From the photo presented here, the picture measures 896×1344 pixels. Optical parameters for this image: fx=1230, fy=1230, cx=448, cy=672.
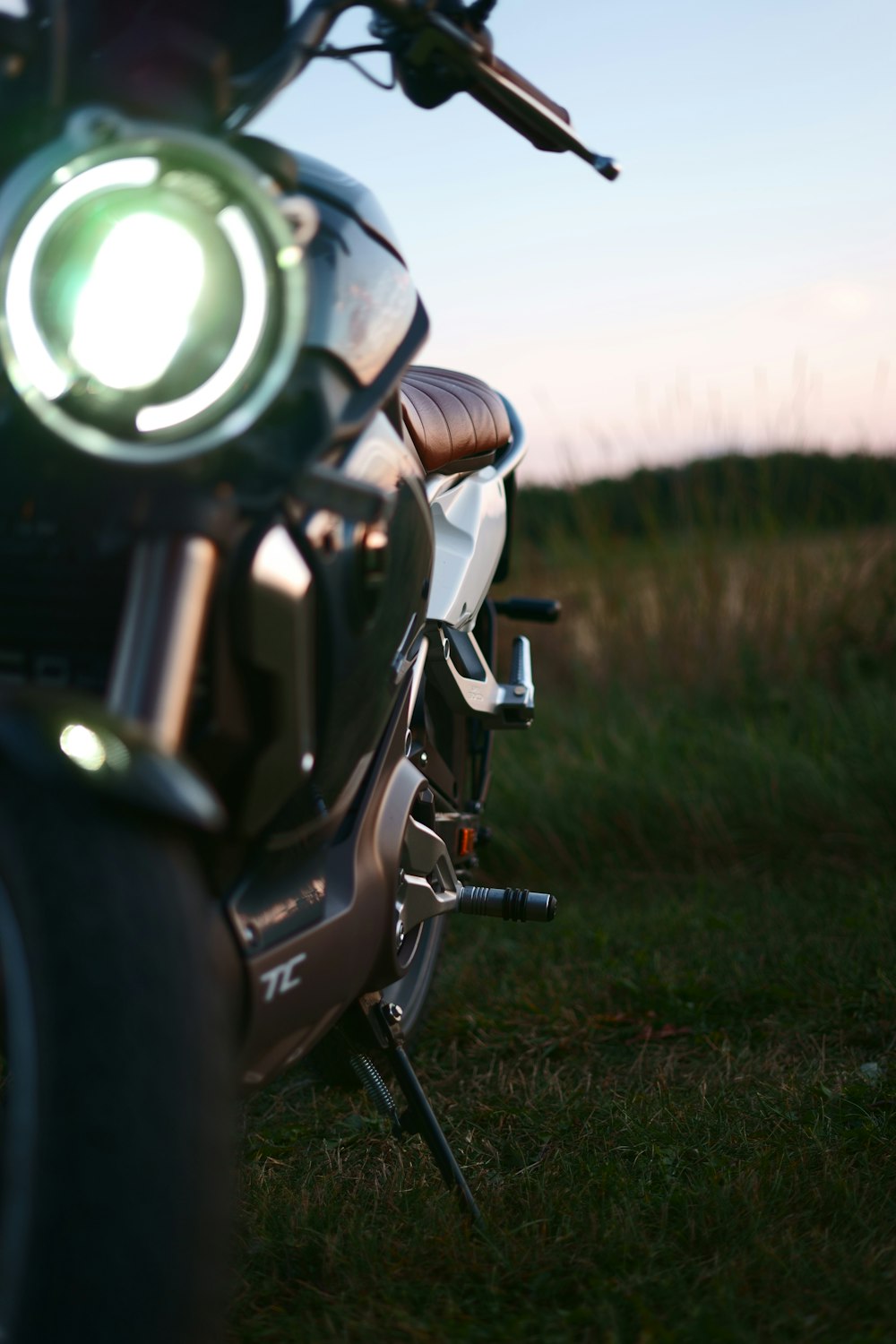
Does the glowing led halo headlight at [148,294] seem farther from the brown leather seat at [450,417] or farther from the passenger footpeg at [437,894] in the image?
the passenger footpeg at [437,894]

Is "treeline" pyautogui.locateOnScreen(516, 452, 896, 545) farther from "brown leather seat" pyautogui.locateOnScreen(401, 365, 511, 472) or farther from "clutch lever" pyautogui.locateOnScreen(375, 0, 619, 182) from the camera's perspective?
"clutch lever" pyautogui.locateOnScreen(375, 0, 619, 182)

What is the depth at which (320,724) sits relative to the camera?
4.09 feet

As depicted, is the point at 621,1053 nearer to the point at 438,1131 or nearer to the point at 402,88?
the point at 438,1131

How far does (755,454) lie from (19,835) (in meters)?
4.91

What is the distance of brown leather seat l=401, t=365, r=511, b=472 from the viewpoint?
6.13ft

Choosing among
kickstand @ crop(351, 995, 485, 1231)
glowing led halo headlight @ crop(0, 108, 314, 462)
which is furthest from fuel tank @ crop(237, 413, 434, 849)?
kickstand @ crop(351, 995, 485, 1231)

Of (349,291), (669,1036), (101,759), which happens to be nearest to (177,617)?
(101,759)

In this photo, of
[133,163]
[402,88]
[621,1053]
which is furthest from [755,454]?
[133,163]

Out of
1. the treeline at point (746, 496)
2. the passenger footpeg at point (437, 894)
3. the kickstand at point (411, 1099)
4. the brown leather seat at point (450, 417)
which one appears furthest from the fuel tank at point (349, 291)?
the treeline at point (746, 496)

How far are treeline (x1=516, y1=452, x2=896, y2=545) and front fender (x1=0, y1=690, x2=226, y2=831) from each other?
177 inches

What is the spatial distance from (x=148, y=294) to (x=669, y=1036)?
179 centimetres

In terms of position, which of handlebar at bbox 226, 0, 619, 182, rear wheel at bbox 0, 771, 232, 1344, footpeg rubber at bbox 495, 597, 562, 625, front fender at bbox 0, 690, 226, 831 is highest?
handlebar at bbox 226, 0, 619, 182

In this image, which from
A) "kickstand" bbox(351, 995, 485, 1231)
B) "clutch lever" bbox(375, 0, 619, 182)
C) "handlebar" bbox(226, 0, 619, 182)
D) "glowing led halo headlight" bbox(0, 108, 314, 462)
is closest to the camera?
"glowing led halo headlight" bbox(0, 108, 314, 462)

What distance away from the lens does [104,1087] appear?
0.88 m
